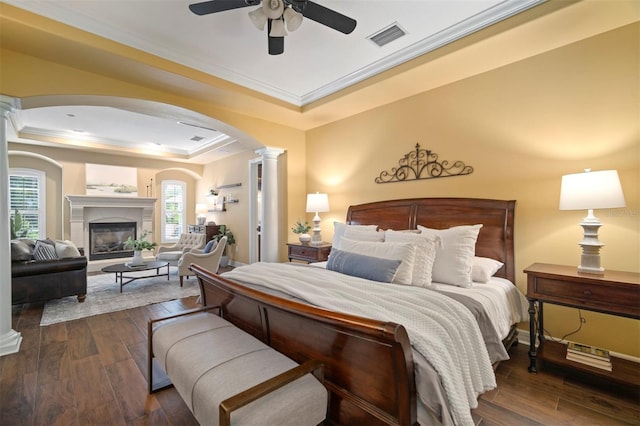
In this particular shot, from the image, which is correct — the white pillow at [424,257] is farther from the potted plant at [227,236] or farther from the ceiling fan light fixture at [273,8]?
the potted plant at [227,236]

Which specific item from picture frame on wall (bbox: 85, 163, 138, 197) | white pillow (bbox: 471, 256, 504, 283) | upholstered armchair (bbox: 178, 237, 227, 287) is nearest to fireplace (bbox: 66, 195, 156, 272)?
picture frame on wall (bbox: 85, 163, 138, 197)

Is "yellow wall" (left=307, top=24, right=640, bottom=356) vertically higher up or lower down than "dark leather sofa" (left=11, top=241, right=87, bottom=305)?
higher up

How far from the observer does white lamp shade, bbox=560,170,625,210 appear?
2045 millimetres

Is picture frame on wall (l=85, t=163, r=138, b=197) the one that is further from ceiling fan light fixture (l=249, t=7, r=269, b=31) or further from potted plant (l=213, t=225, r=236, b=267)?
ceiling fan light fixture (l=249, t=7, r=269, b=31)

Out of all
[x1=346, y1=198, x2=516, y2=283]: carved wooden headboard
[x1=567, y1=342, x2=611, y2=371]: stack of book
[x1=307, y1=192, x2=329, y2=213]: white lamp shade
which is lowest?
[x1=567, y1=342, x2=611, y2=371]: stack of book

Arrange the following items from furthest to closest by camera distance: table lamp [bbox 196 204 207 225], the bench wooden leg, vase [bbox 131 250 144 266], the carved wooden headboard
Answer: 1. table lamp [bbox 196 204 207 225]
2. vase [bbox 131 250 144 266]
3. the carved wooden headboard
4. the bench wooden leg

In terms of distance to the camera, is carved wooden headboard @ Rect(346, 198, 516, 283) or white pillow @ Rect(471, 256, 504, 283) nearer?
white pillow @ Rect(471, 256, 504, 283)

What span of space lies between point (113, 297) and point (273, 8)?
15.5ft

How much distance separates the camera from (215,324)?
206 centimetres

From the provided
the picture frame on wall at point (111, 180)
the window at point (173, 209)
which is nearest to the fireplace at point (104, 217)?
the picture frame on wall at point (111, 180)

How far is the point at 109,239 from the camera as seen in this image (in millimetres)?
6980

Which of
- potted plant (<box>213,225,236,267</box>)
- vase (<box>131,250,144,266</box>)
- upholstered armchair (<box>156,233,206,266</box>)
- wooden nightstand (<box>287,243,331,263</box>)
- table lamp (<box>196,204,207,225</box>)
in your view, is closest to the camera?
wooden nightstand (<box>287,243,331,263</box>)

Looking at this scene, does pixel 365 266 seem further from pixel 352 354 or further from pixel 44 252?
pixel 44 252

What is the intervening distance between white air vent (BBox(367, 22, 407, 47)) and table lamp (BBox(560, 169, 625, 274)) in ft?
6.38
